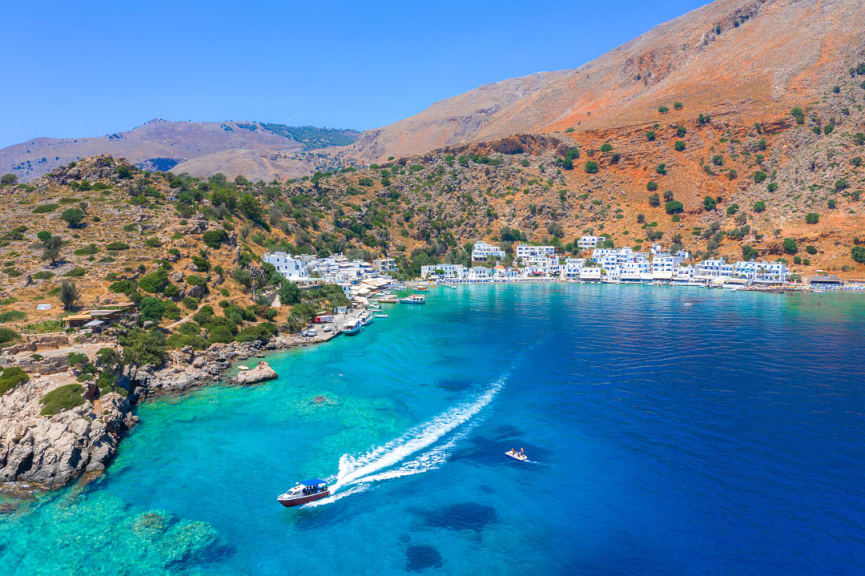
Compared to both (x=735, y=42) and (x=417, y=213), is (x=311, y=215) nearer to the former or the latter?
(x=417, y=213)

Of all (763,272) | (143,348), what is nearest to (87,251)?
(143,348)

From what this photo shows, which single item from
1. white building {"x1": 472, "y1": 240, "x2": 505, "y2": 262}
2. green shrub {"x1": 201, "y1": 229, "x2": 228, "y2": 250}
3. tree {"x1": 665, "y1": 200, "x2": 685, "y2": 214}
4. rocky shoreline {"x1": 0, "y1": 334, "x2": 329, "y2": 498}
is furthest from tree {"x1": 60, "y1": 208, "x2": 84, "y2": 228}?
tree {"x1": 665, "y1": 200, "x2": 685, "y2": 214}

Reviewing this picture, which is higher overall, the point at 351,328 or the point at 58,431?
the point at 351,328

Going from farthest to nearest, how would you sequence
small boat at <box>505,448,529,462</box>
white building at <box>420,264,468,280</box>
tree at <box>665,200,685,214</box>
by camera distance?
tree at <box>665,200,685,214</box>
white building at <box>420,264,468,280</box>
small boat at <box>505,448,529,462</box>

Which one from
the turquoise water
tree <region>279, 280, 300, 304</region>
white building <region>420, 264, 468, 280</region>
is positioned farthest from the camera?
white building <region>420, 264, 468, 280</region>

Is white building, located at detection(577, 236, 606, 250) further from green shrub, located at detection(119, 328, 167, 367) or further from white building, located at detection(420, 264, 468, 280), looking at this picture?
green shrub, located at detection(119, 328, 167, 367)

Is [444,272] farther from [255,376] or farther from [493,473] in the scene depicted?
[493,473]
